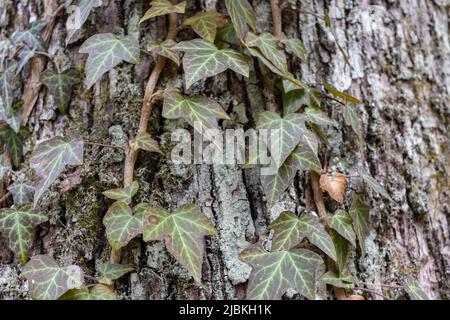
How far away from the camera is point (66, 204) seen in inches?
46.1

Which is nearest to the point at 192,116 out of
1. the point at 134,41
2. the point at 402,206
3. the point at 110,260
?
the point at 134,41

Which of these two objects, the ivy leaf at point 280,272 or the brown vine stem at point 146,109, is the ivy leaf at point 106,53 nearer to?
the brown vine stem at point 146,109

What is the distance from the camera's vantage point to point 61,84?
1.26 m

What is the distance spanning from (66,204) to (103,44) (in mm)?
401

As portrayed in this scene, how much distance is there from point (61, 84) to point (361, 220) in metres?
0.86

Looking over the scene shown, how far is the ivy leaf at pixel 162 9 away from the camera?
44.4 inches

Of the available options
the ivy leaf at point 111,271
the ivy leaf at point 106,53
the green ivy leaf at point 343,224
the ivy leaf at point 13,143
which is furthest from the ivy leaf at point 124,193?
the green ivy leaf at point 343,224

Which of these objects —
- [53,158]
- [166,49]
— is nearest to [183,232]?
[53,158]

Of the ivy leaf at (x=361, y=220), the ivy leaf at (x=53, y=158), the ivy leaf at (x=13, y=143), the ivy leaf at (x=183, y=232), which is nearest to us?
the ivy leaf at (x=183, y=232)

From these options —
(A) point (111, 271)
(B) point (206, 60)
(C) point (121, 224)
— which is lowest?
(A) point (111, 271)

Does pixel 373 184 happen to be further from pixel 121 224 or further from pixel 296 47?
pixel 121 224

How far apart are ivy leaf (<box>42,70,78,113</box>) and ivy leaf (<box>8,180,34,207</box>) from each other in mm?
214

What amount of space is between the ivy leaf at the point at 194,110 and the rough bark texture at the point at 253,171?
0.29ft
